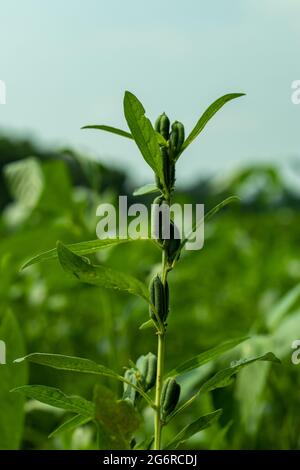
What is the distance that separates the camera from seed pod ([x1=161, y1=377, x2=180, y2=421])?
1.70ft

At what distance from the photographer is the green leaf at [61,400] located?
0.54m

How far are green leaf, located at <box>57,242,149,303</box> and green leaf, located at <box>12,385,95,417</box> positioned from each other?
8 cm

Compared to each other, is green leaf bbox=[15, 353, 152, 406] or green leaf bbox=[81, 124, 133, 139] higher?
green leaf bbox=[81, 124, 133, 139]

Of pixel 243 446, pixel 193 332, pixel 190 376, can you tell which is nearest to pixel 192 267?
pixel 193 332

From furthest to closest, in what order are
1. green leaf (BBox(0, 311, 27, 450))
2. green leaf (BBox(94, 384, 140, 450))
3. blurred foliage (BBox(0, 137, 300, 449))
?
blurred foliage (BBox(0, 137, 300, 449)), green leaf (BBox(0, 311, 27, 450)), green leaf (BBox(94, 384, 140, 450))

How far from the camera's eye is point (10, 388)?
0.76 metres

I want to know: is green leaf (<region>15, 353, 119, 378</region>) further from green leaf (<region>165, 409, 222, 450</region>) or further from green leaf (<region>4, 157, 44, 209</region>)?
green leaf (<region>4, 157, 44, 209</region>)

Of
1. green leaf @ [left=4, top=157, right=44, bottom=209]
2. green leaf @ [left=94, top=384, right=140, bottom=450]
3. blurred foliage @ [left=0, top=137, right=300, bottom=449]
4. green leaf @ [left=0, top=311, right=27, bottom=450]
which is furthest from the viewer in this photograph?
green leaf @ [left=4, top=157, right=44, bottom=209]

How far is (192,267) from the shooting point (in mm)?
1798

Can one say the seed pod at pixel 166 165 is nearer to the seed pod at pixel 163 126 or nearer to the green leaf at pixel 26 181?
the seed pod at pixel 163 126

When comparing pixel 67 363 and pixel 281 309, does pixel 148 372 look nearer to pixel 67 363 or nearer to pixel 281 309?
pixel 67 363

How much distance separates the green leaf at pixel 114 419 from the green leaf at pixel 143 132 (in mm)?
143

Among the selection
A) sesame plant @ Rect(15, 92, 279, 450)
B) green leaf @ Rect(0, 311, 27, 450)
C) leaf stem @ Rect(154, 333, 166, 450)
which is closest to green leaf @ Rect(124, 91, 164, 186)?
sesame plant @ Rect(15, 92, 279, 450)

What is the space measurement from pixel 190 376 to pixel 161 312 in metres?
0.35
